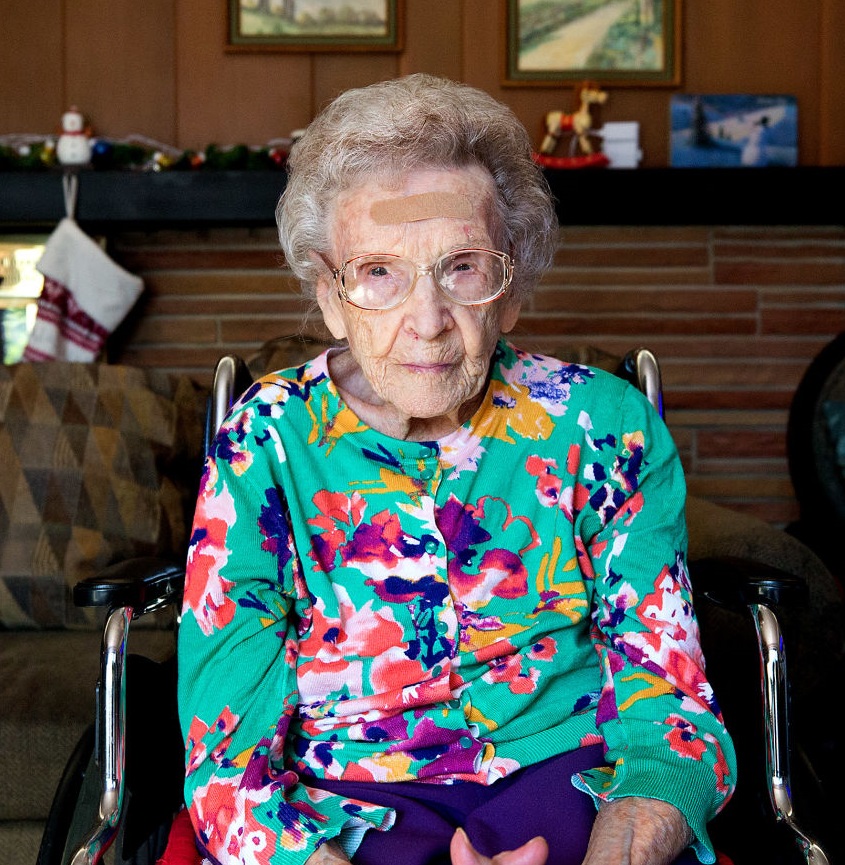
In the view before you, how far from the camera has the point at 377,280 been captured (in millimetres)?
1163

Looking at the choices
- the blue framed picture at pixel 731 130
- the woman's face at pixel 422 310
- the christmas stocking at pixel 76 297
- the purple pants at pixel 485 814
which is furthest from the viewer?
the blue framed picture at pixel 731 130

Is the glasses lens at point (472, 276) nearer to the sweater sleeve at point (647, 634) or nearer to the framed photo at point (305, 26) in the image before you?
the sweater sleeve at point (647, 634)

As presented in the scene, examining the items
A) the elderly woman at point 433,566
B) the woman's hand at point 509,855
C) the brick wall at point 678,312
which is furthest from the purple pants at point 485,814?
the brick wall at point 678,312

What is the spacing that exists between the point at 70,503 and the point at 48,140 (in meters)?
1.34

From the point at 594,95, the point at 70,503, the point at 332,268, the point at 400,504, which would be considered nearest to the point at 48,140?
the point at 70,503

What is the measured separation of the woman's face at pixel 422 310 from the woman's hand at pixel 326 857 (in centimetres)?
46

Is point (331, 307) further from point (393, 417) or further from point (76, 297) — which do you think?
point (76, 297)

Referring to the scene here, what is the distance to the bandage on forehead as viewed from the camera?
1.13 meters

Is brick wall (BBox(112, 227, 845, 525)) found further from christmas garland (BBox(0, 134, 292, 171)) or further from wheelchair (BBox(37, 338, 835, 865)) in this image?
wheelchair (BBox(37, 338, 835, 865))

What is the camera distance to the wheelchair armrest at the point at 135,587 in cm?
120

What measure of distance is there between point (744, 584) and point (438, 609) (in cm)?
37

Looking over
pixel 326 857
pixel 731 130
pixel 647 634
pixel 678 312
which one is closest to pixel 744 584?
pixel 647 634

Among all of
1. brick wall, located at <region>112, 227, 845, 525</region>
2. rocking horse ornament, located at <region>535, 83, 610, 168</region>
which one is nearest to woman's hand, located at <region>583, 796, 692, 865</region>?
brick wall, located at <region>112, 227, 845, 525</region>

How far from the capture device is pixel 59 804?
117 centimetres
